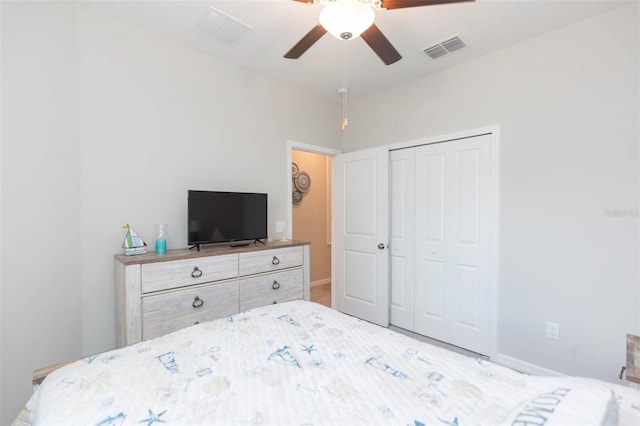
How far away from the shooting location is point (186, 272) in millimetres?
2178

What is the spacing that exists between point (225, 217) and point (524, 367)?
2895 millimetres

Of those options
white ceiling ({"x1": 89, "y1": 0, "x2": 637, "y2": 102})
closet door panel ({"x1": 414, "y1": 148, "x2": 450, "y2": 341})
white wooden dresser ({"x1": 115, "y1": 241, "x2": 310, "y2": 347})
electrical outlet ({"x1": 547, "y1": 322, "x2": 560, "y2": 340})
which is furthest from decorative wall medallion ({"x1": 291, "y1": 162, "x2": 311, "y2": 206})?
electrical outlet ({"x1": 547, "y1": 322, "x2": 560, "y2": 340})

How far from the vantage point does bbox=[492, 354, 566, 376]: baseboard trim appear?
2378mm

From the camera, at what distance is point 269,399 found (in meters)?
0.91

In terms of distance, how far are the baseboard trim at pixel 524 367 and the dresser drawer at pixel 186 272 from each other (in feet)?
8.13

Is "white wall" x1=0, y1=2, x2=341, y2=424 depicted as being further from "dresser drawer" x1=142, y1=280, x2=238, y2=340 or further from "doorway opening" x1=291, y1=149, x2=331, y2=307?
"doorway opening" x1=291, y1=149, x2=331, y2=307

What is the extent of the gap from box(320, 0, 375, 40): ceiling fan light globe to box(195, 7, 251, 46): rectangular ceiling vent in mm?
1036

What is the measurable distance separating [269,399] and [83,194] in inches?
81.4

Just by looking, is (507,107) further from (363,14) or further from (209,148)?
(209,148)

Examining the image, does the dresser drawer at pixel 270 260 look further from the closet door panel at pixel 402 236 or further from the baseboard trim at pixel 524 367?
the baseboard trim at pixel 524 367

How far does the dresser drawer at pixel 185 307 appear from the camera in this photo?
2.02 metres

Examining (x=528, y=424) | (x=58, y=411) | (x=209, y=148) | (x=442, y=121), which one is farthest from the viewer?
(x=442, y=121)

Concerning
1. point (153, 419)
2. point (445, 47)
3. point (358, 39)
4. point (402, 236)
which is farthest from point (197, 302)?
point (445, 47)

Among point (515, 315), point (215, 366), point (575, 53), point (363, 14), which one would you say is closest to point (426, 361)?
point (215, 366)
